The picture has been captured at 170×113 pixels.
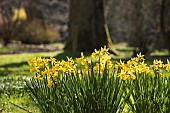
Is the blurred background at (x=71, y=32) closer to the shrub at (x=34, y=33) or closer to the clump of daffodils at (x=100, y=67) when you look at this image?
the shrub at (x=34, y=33)

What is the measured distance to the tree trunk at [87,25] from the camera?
16469 millimetres

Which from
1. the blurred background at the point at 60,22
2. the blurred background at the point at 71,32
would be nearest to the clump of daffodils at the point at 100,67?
the blurred background at the point at 71,32

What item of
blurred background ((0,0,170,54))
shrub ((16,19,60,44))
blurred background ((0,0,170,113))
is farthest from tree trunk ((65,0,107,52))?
shrub ((16,19,60,44))

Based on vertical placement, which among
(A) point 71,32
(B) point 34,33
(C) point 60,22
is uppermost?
(C) point 60,22

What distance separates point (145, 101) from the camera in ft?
15.0

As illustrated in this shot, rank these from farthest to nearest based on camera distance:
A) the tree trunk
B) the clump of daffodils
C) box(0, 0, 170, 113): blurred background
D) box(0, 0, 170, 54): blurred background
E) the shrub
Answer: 1. the shrub
2. box(0, 0, 170, 54): blurred background
3. the tree trunk
4. box(0, 0, 170, 113): blurred background
5. the clump of daffodils

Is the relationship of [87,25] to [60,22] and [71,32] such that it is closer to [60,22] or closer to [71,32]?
[71,32]

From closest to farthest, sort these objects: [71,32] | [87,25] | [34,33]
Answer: [87,25], [71,32], [34,33]

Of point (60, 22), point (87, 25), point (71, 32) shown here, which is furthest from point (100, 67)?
point (60, 22)

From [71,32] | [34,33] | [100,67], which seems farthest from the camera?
[34,33]

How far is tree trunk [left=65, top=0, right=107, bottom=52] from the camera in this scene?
16.5 meters

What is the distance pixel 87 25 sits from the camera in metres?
16.6

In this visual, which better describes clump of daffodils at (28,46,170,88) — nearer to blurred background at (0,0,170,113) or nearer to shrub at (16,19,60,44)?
blurred background at (0,0,170,113)

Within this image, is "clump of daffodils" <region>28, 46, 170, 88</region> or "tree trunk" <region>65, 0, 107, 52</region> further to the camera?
"tree trunk" <region>65, 0, 107, 52</region>
